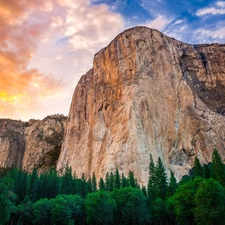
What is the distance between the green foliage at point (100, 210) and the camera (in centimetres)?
4223

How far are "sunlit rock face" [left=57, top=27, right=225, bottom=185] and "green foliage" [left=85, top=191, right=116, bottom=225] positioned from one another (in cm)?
2422

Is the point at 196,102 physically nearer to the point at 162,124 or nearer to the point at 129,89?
the point at 162,124

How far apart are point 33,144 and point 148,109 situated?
67234 mm

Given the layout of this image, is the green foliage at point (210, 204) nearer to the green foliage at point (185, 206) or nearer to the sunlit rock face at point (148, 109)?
the green foliage at point (185, 206)

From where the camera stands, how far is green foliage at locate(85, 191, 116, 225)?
42234 mm

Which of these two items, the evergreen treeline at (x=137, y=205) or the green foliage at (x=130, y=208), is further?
the green foliage at (x=130, y=208)

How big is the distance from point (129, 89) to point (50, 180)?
34.3 m

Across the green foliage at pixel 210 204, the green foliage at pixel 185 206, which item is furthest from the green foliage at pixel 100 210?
the green foliage at pixel 210 204

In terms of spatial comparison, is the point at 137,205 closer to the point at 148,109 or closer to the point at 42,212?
the point at 42,212

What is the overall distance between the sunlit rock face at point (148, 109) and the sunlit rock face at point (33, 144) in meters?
23.3

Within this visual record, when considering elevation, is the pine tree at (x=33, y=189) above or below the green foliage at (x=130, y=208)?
above

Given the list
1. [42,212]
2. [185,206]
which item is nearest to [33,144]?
[42,212]

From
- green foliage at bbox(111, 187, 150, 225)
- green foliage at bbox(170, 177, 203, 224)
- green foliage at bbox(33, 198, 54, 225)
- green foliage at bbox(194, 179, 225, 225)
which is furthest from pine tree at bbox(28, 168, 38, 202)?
green foliage at bbox(194, 179, 225, 225)

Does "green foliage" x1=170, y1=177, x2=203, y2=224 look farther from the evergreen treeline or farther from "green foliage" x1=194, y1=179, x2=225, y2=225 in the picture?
"green foliage" x1=194, y1=179, x2=225, y2=225
